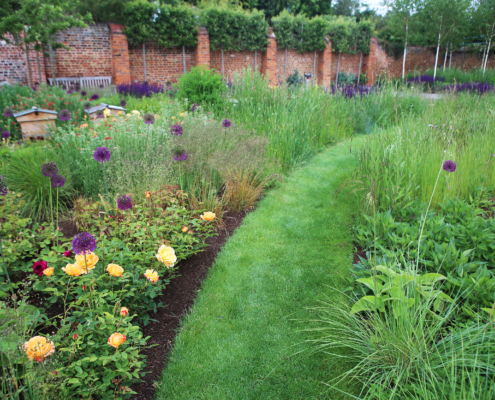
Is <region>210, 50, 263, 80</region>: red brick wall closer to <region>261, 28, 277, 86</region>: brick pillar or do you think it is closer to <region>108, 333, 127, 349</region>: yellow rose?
<region>261, 28, 277, 86</region>: brick pillar

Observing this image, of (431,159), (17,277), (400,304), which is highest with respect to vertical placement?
(431,159)

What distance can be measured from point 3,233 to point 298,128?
14.6ft

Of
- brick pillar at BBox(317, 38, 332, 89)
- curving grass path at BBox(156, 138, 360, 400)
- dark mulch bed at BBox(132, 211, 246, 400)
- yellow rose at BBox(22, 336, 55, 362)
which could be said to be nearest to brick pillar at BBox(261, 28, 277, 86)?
brick pillar at BBox(317, 38, 332, 89)

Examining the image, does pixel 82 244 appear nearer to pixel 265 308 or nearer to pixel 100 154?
pixel 100 154

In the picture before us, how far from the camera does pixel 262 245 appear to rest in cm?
320

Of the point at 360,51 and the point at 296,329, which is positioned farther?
the point at 360,51

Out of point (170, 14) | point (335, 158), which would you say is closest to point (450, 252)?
point (335, 158)

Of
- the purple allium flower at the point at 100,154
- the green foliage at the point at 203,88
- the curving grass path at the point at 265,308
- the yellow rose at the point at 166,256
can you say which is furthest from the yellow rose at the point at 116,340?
the green foliage at the point at 203,88

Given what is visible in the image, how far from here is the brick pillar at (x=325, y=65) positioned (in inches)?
808

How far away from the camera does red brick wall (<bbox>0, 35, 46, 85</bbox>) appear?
12359 millimetres

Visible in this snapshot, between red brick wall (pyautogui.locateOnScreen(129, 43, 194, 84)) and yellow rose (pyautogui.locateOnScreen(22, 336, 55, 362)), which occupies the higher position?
red brick wall (pyautogui.locateOnScreen(129, 43, 194, 84))

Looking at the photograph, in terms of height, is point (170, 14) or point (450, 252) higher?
point (170, 14)

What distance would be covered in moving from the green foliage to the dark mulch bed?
366 centimetres

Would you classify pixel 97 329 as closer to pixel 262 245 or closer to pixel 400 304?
pixel 400 304
